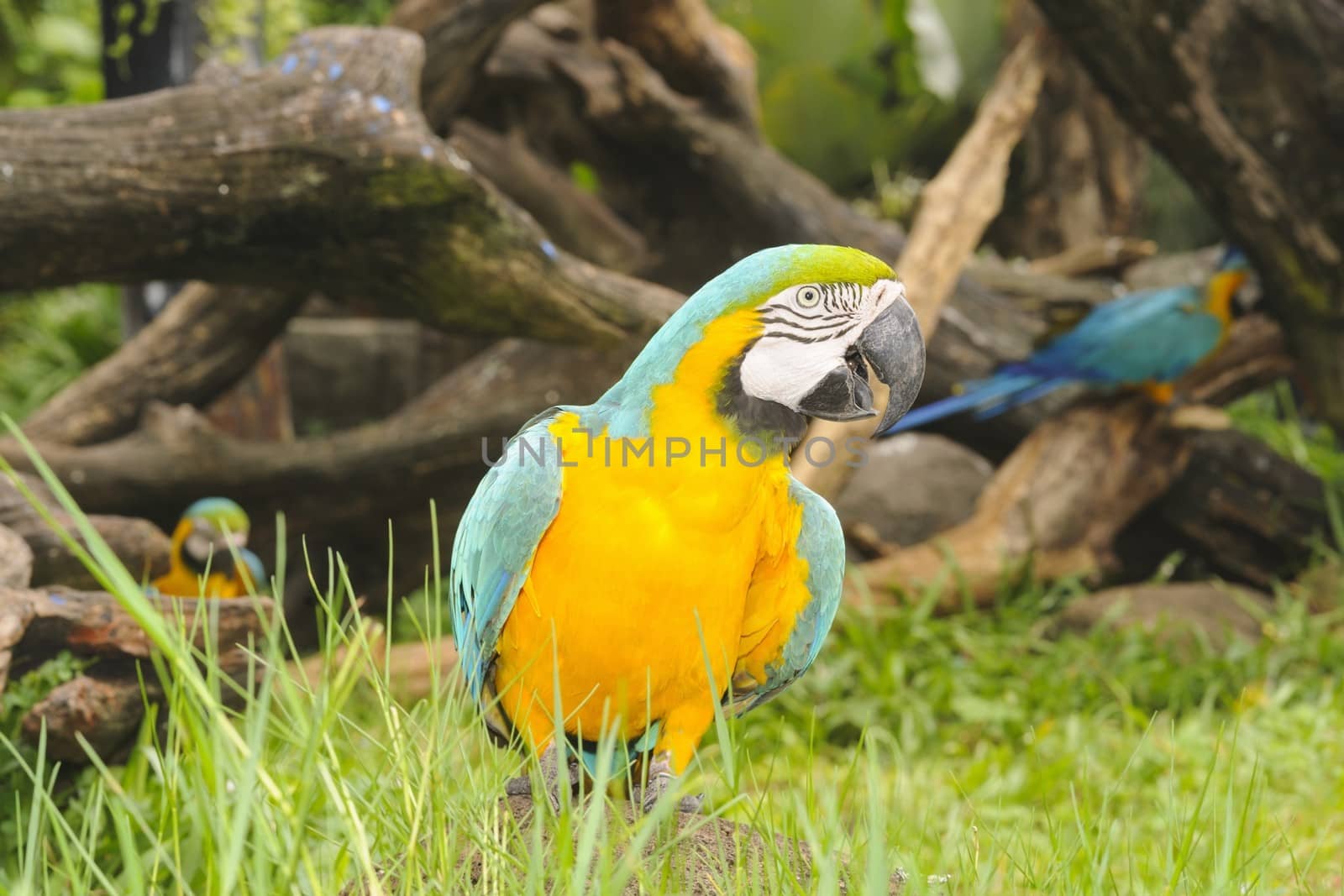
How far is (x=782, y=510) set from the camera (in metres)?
1.18

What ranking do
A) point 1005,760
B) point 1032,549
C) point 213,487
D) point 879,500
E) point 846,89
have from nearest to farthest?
point 1005,760, point 213,487, point 1032,549, point 879,500, point 846,89

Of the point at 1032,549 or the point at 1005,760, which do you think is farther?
the point at 1032,549

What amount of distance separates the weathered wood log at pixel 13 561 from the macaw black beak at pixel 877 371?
100 cm

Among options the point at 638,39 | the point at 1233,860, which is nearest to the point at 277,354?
the point at 638,39

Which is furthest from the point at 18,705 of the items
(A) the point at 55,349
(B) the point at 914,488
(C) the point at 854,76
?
(C) the point at 854,76

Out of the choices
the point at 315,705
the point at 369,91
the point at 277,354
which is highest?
the point at 369,91

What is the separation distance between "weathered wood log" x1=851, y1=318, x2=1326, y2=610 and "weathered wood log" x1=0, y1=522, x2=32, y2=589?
2009 mm

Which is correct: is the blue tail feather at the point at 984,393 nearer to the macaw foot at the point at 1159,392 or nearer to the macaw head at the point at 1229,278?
the macaw foot at the point at 1159,392

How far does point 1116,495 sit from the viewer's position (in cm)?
310

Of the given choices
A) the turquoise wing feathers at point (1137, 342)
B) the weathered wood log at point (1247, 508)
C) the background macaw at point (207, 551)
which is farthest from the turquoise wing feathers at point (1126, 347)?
the background macaw at point (207, 551)

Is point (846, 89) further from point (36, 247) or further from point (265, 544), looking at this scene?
point (36, 247)

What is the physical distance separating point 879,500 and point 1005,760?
1.92m

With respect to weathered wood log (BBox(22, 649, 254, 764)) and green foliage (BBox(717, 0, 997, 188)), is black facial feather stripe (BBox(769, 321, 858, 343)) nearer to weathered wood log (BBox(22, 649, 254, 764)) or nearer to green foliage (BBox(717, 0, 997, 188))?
weathered wood log (BBox(22, 649, 254, 764))

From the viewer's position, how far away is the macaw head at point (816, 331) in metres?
1.06
